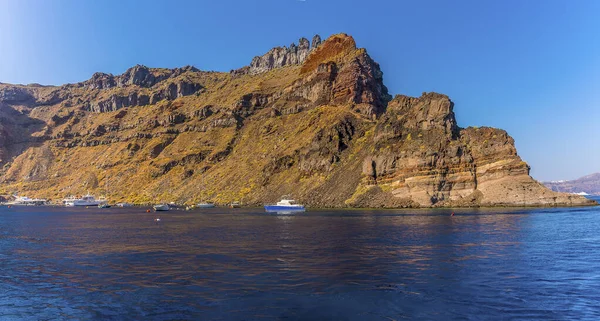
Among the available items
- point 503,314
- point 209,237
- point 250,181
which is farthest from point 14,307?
point 250,181

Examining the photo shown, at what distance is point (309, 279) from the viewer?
98.5ft

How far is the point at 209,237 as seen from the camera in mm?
59469

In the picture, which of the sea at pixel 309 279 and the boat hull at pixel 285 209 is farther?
the boat hull at pixel 285 209

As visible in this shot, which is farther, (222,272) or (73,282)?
(222,272)

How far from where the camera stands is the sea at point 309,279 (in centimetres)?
2272

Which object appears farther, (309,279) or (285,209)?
(285,209)

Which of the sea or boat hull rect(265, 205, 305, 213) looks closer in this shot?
the sea

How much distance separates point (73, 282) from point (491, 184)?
119m

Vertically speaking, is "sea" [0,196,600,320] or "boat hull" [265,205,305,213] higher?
"boat hull" [265,205,305,213]

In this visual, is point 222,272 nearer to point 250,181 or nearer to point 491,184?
point 491,184

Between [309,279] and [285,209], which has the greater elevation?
[285,209]

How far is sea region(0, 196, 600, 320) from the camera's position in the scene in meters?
22.7

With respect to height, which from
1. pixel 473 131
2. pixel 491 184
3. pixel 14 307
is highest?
pixel 473 131

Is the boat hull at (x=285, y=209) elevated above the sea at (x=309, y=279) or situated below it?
above
